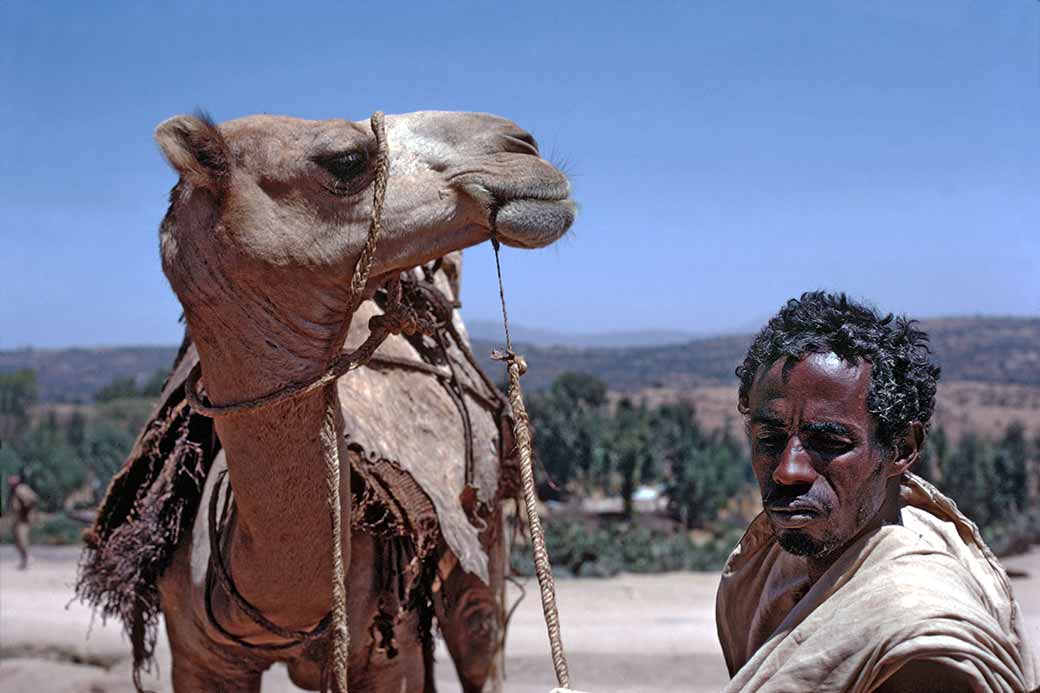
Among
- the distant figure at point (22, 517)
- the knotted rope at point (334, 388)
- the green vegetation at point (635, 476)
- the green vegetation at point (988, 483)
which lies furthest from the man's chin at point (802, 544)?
the green vegetation at point (988, 483)

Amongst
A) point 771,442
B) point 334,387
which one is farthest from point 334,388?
point 771,442

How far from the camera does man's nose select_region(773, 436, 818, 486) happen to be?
1.77 metres

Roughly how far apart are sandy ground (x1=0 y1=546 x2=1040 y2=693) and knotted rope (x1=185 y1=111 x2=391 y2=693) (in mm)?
3613

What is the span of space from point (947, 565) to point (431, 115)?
6.16 ft

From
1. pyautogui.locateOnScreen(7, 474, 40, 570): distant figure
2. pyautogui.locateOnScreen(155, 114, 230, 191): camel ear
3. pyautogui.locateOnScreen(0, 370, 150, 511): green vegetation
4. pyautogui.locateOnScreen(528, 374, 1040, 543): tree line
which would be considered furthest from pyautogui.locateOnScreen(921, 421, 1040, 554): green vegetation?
pyautogui.locateOnScreen(155, 114, 230, 191): camel ear

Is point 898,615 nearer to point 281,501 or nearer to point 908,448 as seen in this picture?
point 908,448

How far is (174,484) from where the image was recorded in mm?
3973

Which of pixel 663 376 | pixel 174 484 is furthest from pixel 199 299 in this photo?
pixel 663 376

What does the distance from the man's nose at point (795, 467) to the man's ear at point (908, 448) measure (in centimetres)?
16

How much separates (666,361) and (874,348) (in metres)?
84.3

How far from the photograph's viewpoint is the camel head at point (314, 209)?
2.90 meters

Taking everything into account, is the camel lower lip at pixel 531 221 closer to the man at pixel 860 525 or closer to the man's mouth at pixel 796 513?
the man at pixel 860 525

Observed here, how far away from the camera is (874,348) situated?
1.81 m

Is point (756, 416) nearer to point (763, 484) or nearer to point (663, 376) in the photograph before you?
point (763, 484)
